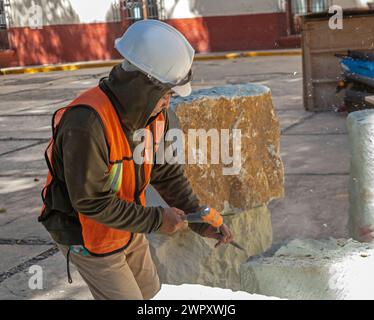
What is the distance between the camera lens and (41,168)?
27.6ft

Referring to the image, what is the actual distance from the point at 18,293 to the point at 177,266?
94 cm

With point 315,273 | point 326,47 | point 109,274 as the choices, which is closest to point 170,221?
point 109,274

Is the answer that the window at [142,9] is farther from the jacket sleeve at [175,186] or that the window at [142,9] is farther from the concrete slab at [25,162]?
the jacket sleeve at [175,186]

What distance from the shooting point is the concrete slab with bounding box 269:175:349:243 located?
5738 millimetres

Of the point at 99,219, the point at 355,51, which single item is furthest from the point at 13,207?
the point at 355,51

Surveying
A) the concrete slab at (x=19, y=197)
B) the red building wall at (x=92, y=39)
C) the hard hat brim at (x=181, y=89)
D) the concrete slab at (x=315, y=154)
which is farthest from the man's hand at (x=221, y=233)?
the red building wall at (x=92, y=39)

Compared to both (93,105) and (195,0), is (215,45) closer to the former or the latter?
(195,0)

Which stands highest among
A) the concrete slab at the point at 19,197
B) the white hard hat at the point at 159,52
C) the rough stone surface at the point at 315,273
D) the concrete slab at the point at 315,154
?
the white hard hat at the point at 159,52

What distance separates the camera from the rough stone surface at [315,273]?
143 inches

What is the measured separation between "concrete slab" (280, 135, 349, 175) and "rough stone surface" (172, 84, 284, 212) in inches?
Answer: 97.3

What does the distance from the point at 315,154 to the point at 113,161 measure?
5.36 meters

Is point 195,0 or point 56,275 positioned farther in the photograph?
point 195,0

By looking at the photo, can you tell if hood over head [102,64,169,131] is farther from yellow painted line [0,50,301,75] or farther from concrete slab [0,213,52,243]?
yellow painted line [0,50,301,75]

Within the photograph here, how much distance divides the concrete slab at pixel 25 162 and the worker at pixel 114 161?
5.01 meters
